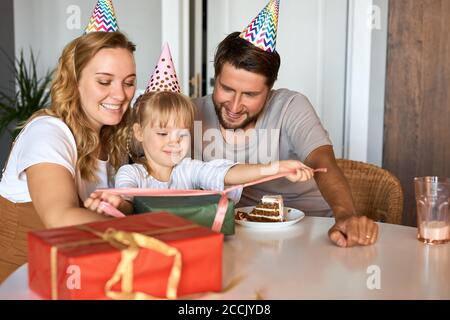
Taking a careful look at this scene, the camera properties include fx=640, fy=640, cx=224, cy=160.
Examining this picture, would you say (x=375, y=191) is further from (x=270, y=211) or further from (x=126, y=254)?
(x=126, y=254)

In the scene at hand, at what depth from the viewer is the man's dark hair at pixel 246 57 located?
7.59 feet

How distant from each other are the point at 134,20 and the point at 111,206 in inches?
111

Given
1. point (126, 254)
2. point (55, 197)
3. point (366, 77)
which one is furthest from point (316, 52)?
point (126, 254)

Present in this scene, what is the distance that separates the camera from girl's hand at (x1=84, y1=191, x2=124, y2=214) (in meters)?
1.54

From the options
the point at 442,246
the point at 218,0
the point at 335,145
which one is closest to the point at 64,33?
the point at 218,0

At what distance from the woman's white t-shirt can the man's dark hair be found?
0.66 metres

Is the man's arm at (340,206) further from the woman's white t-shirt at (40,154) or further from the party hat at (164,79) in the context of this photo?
the woman's white t-shirt at (40,154)

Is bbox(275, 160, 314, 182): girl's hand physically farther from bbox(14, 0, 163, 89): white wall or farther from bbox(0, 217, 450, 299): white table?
bbox(14, 0, 163, 89): white wall

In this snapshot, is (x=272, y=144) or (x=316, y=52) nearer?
(x=272, y=144)

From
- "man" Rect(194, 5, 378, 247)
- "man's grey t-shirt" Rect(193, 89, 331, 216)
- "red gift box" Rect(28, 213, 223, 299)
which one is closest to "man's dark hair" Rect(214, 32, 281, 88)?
"man" Rect(194, 5, 378, 247)

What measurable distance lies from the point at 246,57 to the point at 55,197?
0.99m

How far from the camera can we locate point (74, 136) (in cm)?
188
